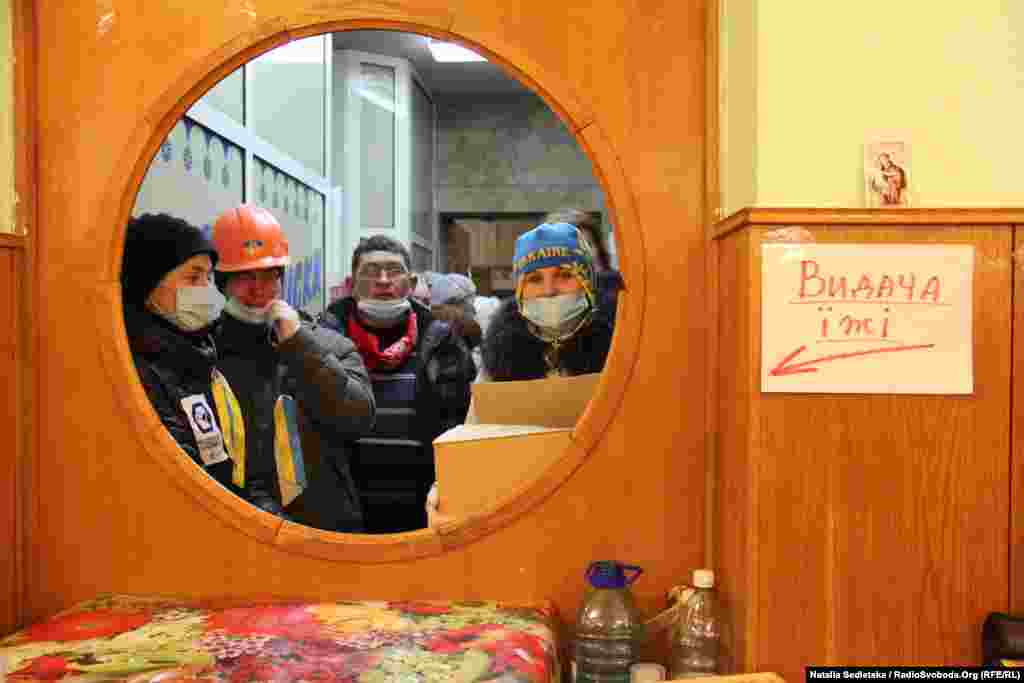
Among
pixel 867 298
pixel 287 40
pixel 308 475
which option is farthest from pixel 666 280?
pixel 308 475

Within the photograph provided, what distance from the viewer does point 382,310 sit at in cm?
217

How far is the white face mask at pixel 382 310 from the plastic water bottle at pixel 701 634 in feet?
3.66

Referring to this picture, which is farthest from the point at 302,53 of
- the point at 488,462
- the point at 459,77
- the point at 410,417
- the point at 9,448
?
the point at 488,462

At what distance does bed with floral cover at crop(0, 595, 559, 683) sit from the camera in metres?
1.13

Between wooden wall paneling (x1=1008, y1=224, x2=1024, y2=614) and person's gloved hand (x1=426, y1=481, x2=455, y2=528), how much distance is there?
81 centimetres

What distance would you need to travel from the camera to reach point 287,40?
1421 millimetres

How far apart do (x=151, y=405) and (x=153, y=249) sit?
393 millimetres

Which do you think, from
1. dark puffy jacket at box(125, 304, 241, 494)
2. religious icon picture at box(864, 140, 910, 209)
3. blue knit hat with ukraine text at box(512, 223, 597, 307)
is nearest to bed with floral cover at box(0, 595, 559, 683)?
dark puffy jacket at box(125, 304, 241, 494)

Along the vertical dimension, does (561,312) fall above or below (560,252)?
below

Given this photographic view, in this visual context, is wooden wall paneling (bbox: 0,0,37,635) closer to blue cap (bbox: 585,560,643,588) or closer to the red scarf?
the red scarf

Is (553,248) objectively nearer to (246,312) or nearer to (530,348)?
(530,348)

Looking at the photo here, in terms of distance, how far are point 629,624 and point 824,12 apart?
91 centimetres

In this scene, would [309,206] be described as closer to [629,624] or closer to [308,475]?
[308,475]

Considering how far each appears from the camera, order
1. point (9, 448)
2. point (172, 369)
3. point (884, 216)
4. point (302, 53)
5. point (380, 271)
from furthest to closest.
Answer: point (302, 53) < point (380, 271) < point (172, 369) < point (9, 448) < point (884, 216)
